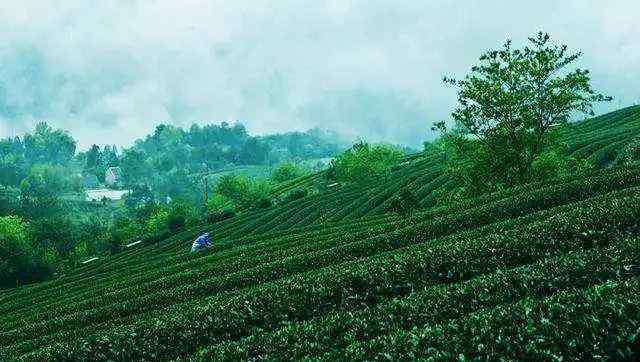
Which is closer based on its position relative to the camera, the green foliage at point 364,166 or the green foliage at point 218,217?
the green foliage at point 218,217

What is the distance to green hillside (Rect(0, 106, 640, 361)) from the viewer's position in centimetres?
1521

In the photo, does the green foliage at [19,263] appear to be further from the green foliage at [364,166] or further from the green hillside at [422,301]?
the green foliage at [364,166]

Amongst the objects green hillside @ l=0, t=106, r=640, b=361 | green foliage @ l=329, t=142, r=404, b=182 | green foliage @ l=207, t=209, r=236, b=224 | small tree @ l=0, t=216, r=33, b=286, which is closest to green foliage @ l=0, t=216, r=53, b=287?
small tree @ l=0, t=216, r=33, b=286

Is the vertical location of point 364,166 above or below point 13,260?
above

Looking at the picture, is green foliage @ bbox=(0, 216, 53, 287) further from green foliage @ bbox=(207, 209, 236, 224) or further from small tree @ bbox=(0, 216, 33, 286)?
green foliage @ bbox=(207, 209, 236, 224)

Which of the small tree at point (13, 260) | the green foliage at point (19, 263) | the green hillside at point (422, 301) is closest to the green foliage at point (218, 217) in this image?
the green foliage at point (19, 263)

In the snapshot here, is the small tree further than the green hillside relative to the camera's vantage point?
Yes

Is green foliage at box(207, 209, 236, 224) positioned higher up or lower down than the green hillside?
higher up

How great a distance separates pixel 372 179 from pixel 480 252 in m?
126

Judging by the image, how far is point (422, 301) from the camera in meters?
21.7

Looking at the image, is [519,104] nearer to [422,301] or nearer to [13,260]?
[422,301]

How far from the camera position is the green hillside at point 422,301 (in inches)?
599

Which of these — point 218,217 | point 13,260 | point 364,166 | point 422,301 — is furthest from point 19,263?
point 422,301

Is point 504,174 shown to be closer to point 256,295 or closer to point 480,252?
point 480,252
